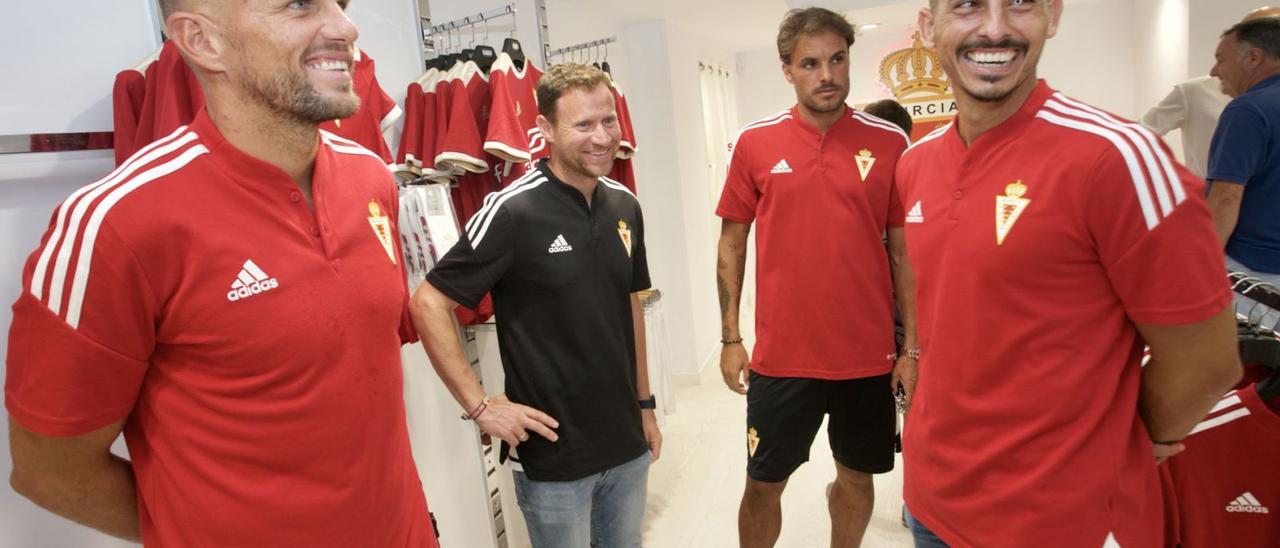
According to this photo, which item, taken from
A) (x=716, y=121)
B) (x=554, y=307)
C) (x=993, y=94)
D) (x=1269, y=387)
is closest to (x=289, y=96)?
(x=554, y=307)

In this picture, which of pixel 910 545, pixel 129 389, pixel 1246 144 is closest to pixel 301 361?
pixel 129 389

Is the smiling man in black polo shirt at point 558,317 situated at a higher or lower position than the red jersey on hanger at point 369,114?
lower

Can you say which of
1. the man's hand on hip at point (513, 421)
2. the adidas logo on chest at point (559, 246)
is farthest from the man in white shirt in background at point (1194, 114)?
the man's hand on hip at point (513, 421)

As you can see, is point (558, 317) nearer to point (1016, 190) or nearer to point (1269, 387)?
point (1016, 190)

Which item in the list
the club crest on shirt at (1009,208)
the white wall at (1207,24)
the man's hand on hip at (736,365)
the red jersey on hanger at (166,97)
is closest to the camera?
the club crest on shirt at (1009,208)

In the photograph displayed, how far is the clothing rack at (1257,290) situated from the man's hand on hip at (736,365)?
1320 millimetres

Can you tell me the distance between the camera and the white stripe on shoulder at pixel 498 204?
174cm

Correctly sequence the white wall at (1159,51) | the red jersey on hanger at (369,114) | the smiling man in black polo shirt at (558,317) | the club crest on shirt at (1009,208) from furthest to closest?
the white wall at (1159,51) < the red jersey on hanger at (369,114) < the smiling man in black polo shirt at (558,317) < the club crest on shirt at (1009,208)

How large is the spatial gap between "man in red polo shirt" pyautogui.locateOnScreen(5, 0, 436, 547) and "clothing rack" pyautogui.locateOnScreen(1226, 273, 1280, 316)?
1933 mm

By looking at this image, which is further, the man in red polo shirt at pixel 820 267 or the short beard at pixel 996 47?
the man in red polo shirt at pixel 820 267

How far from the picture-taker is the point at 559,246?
5.90ft

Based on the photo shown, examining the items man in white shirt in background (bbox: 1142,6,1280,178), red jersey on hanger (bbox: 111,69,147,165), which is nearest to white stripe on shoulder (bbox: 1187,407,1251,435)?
man in white shirt in background (bbox: 1142,6,1280,178)

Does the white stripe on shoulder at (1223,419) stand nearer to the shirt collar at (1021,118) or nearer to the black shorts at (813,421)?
the shirt collar at (1021,118)

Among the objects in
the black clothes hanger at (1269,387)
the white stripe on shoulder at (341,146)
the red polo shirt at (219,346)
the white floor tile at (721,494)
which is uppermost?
the white stripe on shoulder at (341,146)
